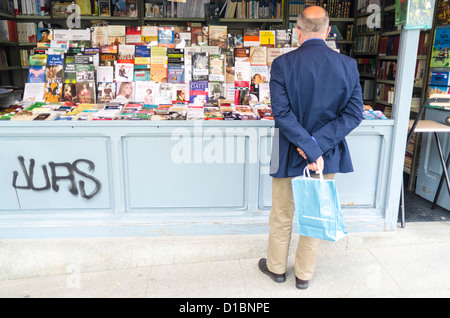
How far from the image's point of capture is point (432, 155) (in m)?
3.54

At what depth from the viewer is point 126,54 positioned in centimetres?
308

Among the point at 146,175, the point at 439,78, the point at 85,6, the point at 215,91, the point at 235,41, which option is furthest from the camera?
the point at 85,6

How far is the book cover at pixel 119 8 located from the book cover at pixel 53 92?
2.90 metres

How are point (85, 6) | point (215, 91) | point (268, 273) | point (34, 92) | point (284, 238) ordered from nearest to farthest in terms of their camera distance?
point (284, 238)
point (268, 273)
point (34, 92)
point (215, 91)
point (85, 6)

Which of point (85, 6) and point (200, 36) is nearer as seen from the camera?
point (200, 36)

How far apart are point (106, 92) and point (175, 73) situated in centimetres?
56

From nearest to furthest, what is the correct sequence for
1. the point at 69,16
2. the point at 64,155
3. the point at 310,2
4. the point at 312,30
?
the point at 312,30
the point at 64,155
the point at 69,16
the point at 310,2

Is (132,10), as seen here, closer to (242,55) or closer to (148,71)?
(148,71)

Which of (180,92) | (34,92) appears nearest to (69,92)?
(34,92)

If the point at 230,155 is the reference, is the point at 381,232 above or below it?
below

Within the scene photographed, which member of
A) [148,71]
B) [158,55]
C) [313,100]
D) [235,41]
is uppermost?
[235,41]

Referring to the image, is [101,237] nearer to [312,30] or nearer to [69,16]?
[312,30]
